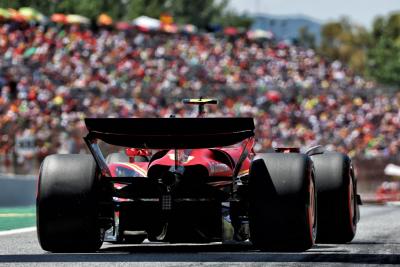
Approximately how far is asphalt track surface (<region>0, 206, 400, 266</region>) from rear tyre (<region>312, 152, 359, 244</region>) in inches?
5.9

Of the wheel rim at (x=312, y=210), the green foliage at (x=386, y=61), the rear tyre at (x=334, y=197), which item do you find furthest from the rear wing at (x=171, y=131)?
the green foliage at (x=386, y=61)

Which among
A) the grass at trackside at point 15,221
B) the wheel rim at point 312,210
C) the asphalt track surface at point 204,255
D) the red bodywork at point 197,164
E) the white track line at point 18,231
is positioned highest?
the red bodywork at point 197,164

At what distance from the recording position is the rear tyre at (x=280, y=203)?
9.28 meters

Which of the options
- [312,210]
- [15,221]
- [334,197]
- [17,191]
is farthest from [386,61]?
[312,210]

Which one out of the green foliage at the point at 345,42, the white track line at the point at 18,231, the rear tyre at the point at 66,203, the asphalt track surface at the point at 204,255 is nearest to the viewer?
the asphalt track surface at the point at 204,255

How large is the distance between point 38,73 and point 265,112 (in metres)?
10.2

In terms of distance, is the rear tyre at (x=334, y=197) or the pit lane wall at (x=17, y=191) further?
the pit lane wall at (x=17, y=191)

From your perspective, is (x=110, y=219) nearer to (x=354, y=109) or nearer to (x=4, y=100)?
(x=4, y=100)

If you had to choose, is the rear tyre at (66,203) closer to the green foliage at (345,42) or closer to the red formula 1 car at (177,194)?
the red formula 1 car at (177,194)

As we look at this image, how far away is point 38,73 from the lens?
4425 cm

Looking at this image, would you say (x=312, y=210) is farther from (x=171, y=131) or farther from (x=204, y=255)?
(x=171, y=131)

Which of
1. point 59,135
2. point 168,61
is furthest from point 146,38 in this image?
point 59,135

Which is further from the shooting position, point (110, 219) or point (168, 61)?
point (168, 61)

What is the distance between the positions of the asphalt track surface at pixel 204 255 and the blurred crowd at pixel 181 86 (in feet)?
80.9
